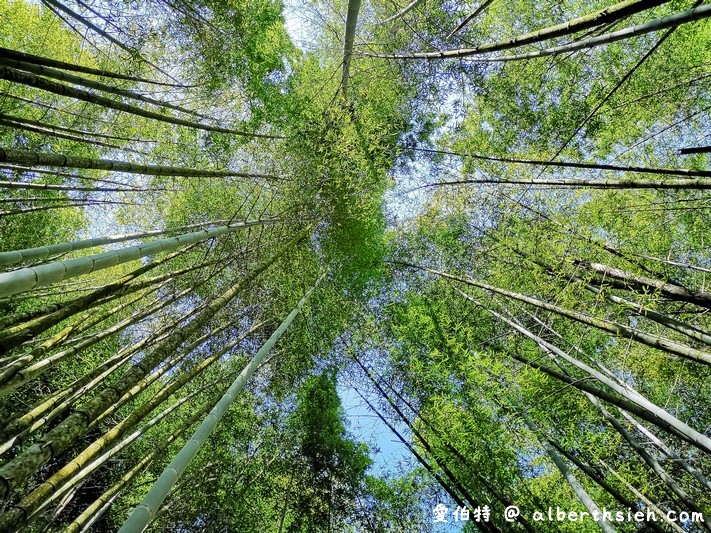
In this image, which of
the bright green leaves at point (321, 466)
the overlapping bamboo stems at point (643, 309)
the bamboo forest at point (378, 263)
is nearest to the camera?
the overlapping bamboo stems at point (643, 309)

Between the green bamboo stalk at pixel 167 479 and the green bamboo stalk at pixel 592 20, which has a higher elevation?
the green bamboo stalk at pixel 592 20

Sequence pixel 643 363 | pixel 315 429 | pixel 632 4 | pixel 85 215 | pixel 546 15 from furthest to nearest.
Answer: pixel 85 215
pixel 315 429
pixel 546 15
pixel 643 363
pixel 632 4

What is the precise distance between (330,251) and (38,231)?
3901mm

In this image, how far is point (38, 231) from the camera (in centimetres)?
502

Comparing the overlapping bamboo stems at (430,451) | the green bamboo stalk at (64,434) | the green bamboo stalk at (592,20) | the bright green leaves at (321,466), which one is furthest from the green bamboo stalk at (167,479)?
the bright green leaves at (321,466)

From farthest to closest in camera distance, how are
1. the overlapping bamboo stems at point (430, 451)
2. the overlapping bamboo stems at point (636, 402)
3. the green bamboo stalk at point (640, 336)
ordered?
the overlapping bamboo stems at point (430, 451), the overlapping bamboo stems at point (636, 402), the green bamboo stalk at point (640, 336)

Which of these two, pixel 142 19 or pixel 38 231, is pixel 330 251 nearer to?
pixel 142 19

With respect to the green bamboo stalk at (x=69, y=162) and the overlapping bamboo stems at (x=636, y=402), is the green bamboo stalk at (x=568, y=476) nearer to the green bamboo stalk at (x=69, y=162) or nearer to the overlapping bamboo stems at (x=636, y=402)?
the overlapping bamboo stems at (x=636, y=402)

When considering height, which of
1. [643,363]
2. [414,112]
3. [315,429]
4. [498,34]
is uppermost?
[498,34]

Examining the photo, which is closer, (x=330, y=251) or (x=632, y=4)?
(x=632, y=4)

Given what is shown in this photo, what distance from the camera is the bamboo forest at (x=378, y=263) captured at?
3.08m

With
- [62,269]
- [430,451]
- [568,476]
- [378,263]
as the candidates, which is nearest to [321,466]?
[430,451]

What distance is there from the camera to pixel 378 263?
5.76 metres

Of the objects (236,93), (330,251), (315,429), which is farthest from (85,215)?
(315,429)
